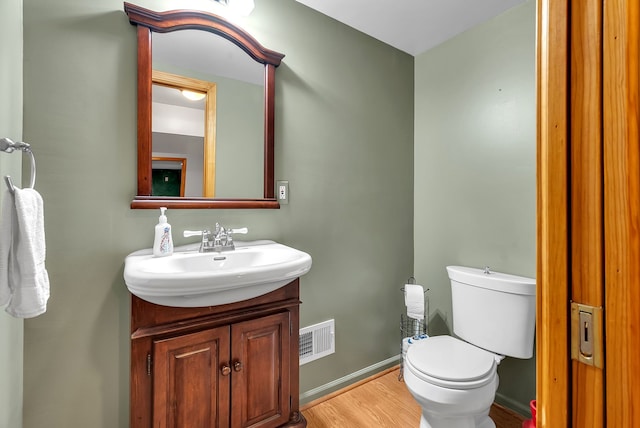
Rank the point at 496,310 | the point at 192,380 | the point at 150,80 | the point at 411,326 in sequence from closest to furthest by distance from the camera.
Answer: the point at 192,380 → the point at 150,80 → the point at 496,310 → the point at 411,326

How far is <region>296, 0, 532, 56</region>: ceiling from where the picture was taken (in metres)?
1.70

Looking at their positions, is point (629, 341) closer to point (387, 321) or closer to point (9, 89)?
point (9, 89)

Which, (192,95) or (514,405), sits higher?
(192,95)

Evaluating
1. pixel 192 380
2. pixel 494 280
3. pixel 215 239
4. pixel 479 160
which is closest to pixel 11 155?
pixel 215 239

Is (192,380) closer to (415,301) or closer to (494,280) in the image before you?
(415,301)

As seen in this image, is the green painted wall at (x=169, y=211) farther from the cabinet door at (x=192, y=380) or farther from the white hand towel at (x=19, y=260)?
the white hand towel at (x=19, y=260)

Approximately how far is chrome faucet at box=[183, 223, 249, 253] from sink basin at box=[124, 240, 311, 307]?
0.12 feet

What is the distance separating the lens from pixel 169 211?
1.35 metres

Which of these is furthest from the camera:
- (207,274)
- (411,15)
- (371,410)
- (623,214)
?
(411,15)

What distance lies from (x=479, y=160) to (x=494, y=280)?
0.76m

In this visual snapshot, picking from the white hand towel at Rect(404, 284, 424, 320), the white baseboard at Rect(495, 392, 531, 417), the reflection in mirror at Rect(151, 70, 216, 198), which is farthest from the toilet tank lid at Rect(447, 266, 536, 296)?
the reflection in mirror at Rect(151, 70, 216, 198)

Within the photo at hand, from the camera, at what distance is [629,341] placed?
0.38 metres

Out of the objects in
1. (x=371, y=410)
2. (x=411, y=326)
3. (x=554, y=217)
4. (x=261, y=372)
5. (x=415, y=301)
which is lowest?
(x=371, y=410)

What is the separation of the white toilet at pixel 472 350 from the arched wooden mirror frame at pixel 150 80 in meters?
1.10
